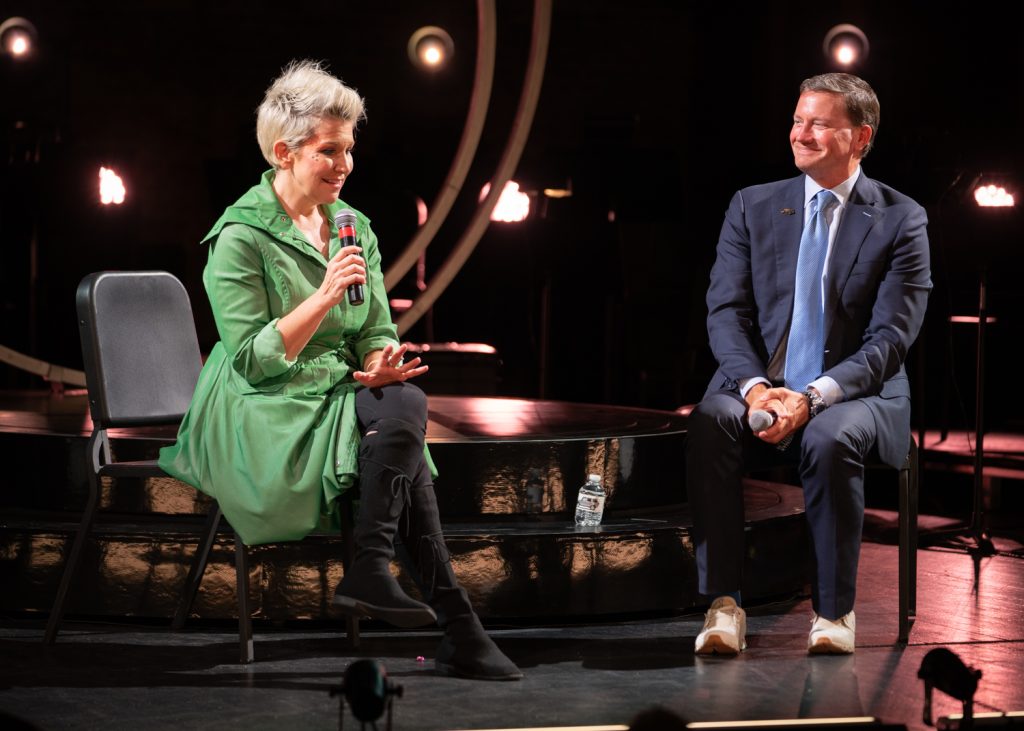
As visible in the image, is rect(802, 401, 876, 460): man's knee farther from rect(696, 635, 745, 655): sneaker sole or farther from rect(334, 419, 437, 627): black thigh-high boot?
rect(334, 419, 437, 627): black thigh-high boot

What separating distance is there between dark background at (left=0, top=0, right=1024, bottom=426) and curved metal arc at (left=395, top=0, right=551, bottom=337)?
143 centimetres

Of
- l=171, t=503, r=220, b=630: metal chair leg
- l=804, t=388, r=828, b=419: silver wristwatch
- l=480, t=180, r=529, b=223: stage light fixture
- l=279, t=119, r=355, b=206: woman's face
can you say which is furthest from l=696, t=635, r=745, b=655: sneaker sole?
l=480, t=180, r=529, b=223: stage light fixture

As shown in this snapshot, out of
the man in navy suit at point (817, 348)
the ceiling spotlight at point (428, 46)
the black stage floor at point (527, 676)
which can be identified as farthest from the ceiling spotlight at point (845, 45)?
the black stage floor at point (527, 676)

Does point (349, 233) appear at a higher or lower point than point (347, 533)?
higher

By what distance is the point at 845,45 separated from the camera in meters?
6.89

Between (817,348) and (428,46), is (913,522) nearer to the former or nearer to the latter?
(817,348)

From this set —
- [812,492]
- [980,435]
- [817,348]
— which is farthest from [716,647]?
Answer: [980,435]

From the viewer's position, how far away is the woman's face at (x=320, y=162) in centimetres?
297

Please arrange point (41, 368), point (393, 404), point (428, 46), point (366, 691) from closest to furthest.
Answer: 1. point (366, 691)
2. point (393, 404)
3. point (41, 368)
4. point (428, 46)

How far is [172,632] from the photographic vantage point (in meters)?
3.28

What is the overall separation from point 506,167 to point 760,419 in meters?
2.27

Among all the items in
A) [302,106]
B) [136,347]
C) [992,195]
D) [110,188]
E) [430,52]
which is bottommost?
[136,347]

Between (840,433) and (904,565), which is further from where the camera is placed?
(904,565)

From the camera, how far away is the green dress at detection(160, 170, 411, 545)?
9.42ft
